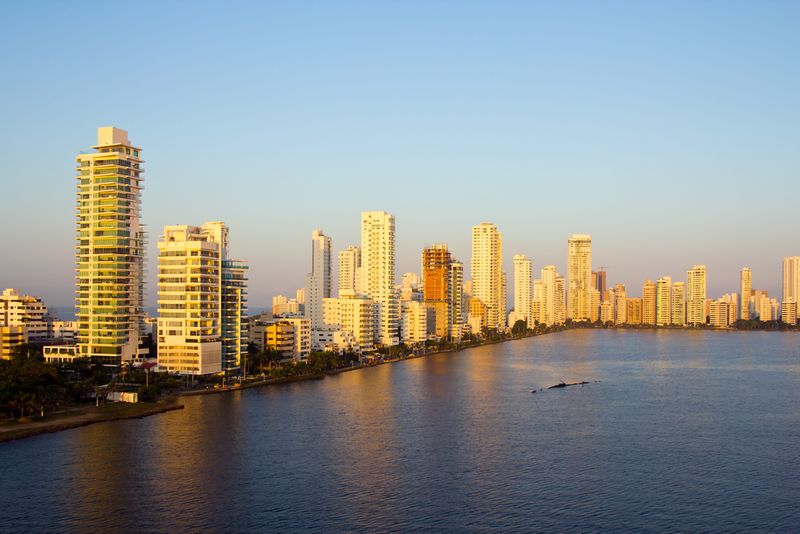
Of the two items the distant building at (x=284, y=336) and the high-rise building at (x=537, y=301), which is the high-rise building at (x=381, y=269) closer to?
the distant building at (x=284, y=336)

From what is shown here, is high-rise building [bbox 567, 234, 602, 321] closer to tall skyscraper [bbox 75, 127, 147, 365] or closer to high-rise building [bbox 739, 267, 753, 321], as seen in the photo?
high-rise building [bbox 739, 267, 753, 321]

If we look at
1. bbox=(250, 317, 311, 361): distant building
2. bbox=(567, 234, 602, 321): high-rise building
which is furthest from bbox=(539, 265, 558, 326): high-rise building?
bbox=(250, 317, 311, 361): distant building

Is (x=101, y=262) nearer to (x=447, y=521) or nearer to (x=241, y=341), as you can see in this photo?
(x=241, y=341)

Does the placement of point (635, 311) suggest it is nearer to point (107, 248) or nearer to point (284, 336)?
point (284, 336)

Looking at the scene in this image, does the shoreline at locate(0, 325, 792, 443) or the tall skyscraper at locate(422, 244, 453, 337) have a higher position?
the tall skyscraper at locate(422, 244, 453, 337)

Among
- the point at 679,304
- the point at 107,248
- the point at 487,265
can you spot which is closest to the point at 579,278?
the point at 679,304

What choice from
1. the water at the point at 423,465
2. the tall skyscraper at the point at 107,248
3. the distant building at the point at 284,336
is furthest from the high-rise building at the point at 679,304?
the tall skyscraper at the point at 107,248

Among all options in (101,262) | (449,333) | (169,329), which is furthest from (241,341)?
(449,333)
